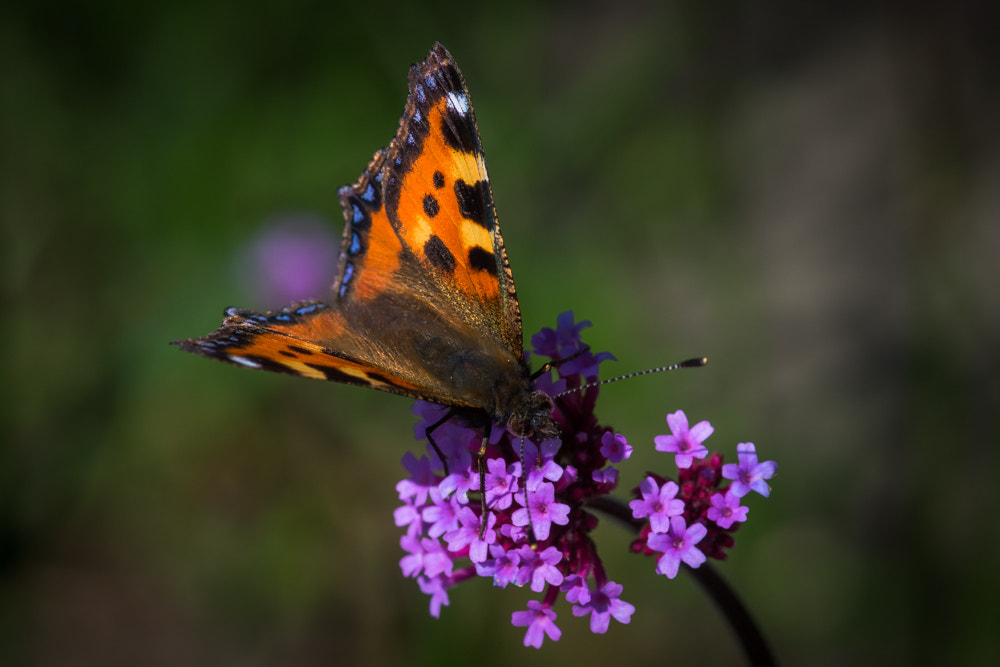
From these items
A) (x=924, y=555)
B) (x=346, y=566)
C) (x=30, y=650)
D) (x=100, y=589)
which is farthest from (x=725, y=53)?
(x=30, y=650)

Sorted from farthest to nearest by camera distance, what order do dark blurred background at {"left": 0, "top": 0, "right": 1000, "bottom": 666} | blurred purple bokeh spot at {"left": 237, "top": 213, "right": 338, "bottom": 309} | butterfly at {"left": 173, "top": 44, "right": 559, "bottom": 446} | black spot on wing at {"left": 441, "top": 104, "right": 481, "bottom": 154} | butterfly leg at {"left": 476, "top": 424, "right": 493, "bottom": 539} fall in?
blurred purple bokeh spot at {"left": 237, "top": 213, "right": 338, "bottom": 309} → dark blurred background at {"left": 0, "top": 0, "right": 1000, "bottom": 666} → black spot on wing at {"left": 441, "top": 104, "right": 481, "bottom": 154} → butterfly at {"left": 173, "top": 44, "right": 559, "bottom": 446} → butterfly leg at {"left": 476, "top": 424, "right": 493, "bottom": 539}

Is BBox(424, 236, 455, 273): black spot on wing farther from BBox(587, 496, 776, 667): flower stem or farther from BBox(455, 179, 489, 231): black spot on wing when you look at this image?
BBox(587, 496, 776, 667): flower stem

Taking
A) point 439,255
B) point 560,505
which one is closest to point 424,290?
point 439,255

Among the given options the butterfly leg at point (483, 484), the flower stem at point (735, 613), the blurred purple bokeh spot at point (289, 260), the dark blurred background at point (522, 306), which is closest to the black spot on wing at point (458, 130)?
the butterfly leg at point (483, 484)

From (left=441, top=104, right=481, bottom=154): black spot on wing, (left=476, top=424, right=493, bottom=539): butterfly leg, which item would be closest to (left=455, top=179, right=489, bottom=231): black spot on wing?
(left=441, top=104, right=481, bottom=154): black spot on wing

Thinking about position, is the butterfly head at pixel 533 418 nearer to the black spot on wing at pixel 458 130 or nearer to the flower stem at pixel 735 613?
the flower stem at pixel 735 613

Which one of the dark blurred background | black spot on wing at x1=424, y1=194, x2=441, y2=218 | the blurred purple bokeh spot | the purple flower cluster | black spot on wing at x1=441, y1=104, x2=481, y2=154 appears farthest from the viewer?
the blurred purple bokeh spot

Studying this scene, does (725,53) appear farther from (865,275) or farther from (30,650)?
(30,650)
